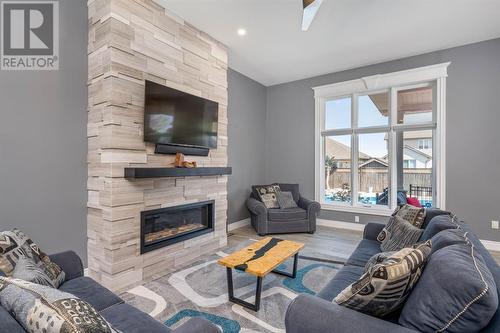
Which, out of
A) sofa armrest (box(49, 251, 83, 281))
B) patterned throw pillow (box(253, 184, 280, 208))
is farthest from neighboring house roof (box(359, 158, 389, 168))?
sofa armrest (box(49, 251, 83, 281))

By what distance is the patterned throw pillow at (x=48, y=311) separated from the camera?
73cm

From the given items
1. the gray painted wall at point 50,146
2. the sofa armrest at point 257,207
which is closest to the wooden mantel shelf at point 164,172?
the gray painted wall at point 50,146

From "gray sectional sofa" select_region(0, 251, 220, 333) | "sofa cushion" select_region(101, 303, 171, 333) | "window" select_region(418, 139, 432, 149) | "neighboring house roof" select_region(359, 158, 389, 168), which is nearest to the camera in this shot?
"gray sectional sofa" select_region(0, 251, 220, 333)

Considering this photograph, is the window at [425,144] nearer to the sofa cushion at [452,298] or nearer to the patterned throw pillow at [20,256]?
the sofa cushion at [452,298]

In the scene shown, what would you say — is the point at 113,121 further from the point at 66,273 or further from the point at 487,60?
the point at 487,60

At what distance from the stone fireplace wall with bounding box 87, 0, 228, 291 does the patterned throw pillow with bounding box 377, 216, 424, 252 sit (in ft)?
7.78

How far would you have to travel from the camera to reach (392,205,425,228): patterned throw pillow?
8.32 feet

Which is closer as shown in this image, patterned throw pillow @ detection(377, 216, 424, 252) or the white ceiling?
patterned throw pillow @ detection(377, 216, 424, 252)

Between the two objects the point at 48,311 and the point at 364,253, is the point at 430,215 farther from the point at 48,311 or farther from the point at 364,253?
the point at 48,311

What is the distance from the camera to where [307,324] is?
1143 millimetres

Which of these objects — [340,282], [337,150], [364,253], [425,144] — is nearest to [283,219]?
[337,150]

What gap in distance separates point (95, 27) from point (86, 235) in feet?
7.19

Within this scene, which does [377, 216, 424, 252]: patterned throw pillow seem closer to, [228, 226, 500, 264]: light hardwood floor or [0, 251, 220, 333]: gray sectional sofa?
[228, 226, 500, 264]: light hardwood floor

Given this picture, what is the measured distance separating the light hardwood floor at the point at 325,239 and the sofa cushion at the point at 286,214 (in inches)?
11.9
